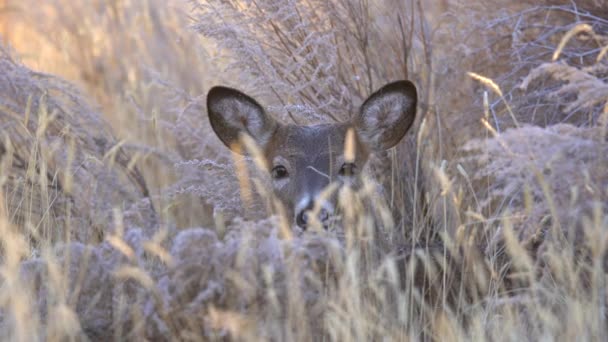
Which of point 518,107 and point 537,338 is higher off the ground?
point 518,107

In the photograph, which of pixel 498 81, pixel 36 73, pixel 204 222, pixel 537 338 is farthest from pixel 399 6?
pixel 537 338

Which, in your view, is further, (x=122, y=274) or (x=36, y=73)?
(x=36, y=73)

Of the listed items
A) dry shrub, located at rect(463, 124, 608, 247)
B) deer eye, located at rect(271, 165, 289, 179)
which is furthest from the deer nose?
dry shrub, located at rect(463, 124, 608, 247)

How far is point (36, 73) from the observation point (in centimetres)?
670

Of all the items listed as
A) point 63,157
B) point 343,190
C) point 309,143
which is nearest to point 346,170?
point 309,143

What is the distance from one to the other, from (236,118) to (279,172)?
0.51 m

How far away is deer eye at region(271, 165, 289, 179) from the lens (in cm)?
577

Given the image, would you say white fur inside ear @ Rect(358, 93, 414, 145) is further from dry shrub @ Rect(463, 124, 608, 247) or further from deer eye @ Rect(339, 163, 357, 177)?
dry shrub @ Rect(463, 124, 608, 247)

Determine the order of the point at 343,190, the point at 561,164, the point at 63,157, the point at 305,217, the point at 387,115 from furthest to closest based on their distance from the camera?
1. the point at 63,157
2. the point at 387,115
3. the point at 305,217
4. the point at 343,190
5. the point at 561,164

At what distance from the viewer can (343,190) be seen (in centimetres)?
449

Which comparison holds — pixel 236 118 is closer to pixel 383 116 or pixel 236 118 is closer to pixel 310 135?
pixel 310 135

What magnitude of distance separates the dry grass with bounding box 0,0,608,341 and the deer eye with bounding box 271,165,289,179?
409 millimetres

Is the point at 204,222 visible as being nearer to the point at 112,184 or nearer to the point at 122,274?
the point at 112,184

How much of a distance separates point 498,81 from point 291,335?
11.7 ft
